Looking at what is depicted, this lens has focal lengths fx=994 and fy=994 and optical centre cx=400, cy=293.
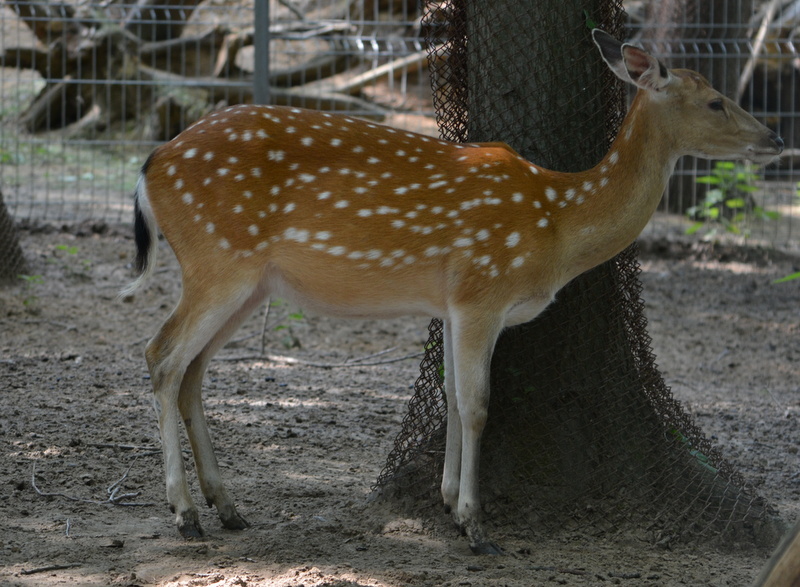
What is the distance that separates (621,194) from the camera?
13.2 feet

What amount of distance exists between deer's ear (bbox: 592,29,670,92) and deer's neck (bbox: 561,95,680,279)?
0.10m

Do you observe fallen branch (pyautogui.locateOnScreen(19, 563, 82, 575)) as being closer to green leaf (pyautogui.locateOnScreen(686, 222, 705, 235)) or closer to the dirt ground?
the dirt ground

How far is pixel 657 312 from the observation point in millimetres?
8383

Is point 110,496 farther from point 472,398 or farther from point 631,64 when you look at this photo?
point 631,64

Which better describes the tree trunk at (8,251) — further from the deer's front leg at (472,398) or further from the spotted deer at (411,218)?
the deer's front leg at (472,398)

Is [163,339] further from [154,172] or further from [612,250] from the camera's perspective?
[612,250]

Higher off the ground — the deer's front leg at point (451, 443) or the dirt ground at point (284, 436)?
the deer's front leg at point (451, 443)

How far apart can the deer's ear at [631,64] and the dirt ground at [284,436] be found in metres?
1.86

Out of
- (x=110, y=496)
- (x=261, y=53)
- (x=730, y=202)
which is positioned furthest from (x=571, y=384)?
(x=730, y=202)

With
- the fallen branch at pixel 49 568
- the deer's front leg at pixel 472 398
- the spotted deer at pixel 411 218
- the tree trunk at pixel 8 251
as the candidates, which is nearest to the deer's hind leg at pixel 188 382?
the spotted deer at pixel 411 218

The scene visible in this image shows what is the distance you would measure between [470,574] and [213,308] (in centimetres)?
142

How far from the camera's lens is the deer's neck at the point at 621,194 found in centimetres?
400

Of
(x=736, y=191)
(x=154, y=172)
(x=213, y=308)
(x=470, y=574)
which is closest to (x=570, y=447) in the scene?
(x=470, y=574)

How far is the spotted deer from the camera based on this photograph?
3.92 metres
